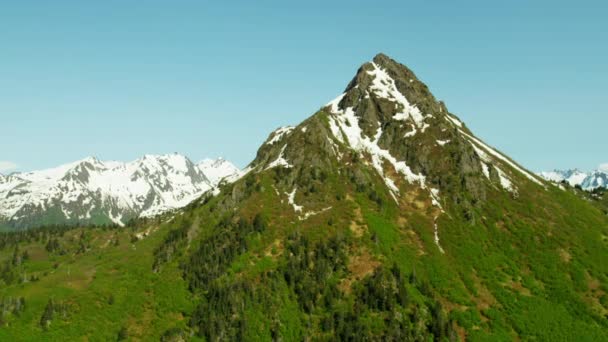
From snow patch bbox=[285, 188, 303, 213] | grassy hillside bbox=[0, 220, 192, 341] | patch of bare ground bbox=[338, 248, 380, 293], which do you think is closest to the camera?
grassy hillside bbox=[0, 220, 192, 341]

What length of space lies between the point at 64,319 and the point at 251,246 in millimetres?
62173

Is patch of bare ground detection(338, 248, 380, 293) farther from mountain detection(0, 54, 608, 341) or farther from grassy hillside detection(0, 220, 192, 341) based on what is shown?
grassy hillside detection(0, 220, 192, 341)

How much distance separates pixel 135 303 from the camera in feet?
484

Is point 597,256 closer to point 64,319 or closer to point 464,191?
point 464,191

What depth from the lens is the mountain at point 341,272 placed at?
135250 mm

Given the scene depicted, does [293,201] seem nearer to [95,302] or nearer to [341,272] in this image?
[341,272]

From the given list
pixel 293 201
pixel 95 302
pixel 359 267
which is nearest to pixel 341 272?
pixel 359 267

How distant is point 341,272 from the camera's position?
6043 inches

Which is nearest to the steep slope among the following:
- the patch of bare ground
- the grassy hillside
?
the patch of bare ground

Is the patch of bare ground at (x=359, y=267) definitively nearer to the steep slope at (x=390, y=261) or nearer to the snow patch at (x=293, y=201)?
the steep slope at (x=390, y=261)

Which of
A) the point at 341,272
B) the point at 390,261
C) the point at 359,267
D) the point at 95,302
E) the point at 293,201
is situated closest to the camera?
the point at 95,302

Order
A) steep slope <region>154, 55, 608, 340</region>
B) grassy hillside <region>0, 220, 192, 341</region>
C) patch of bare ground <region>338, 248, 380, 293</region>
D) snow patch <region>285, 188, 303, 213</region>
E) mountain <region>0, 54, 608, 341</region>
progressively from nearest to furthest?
grassy hillside <region>0, 220, 192, 341</region>, mountain <region>0, 54, 608, 341</region>, steep slope <region>154, 55, 608, 340</region>, patch of bare ground <region>338, 248, 380, 293</region>, snow patch <region>285, 188, 303, 213</region>

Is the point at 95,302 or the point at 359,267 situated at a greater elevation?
the point at 359,267

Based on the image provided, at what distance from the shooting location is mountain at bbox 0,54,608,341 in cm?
13525
